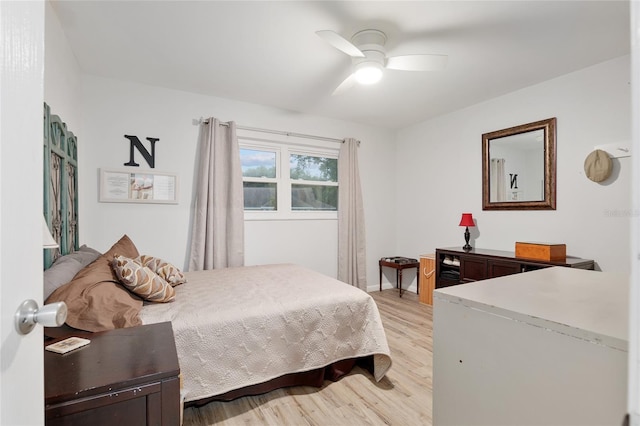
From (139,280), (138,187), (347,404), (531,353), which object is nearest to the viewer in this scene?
(531,353)

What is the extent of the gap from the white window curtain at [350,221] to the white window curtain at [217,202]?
143cm

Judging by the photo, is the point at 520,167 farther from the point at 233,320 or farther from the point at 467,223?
the point at 233,320

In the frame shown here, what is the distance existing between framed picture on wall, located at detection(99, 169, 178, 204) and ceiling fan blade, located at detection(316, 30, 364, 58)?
2264 mm

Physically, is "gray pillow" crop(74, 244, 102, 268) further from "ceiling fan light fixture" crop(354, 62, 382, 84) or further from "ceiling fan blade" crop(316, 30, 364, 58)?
"ceiling fan light fixture" crop(354, 62, 382, 84)

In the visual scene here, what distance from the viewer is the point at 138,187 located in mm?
3211

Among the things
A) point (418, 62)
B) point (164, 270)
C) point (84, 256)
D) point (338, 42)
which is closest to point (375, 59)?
point (418, 62)

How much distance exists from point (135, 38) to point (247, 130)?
1.53m

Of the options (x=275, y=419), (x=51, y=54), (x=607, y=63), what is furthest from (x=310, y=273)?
(x=607, y=63)

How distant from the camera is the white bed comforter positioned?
1.72 metres

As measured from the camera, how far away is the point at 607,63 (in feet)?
8.87

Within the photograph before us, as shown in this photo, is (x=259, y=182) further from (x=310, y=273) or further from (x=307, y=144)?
(x=310, y=273)

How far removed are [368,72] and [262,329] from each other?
202 centimetres

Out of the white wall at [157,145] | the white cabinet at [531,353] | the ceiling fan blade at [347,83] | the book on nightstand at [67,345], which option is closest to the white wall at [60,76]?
the white wall at [157,145]

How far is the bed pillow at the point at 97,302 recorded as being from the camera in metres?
1.40
